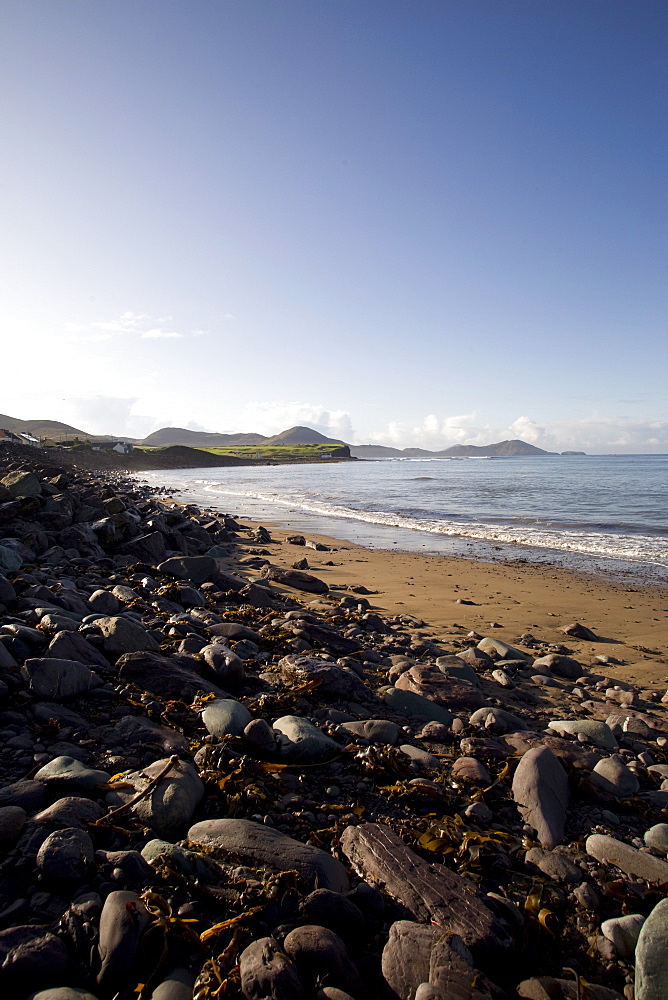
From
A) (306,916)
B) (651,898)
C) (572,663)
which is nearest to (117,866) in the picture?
(306,916)

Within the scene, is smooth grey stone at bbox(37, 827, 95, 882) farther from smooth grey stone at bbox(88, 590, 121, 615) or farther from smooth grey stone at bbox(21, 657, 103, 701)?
smooth grey stone at bbox(88, 590, 121, 615)

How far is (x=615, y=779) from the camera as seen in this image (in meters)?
3.56

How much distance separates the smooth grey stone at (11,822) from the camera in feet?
7.60

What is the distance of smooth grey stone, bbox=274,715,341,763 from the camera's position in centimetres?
349

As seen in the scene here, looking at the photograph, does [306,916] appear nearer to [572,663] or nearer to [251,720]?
[251,720]

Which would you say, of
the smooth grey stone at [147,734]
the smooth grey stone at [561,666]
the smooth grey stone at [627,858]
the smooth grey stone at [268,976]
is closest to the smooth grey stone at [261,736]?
the smooth grey stone at [147,734]

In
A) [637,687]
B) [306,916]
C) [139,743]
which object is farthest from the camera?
[637,687]

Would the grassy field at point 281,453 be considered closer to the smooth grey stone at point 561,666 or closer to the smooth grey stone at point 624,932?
the smooth grey stone at point 561,666

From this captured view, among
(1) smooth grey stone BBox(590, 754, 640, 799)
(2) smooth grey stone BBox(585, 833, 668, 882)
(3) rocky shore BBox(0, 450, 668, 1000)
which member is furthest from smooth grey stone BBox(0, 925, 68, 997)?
(1) smooth grey stone BBox(590, 754, 640, 799)

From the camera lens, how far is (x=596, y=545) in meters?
15.2

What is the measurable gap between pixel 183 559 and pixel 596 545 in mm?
12131

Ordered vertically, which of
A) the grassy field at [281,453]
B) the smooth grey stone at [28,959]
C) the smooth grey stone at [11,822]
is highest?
the grassy field at [281,453]

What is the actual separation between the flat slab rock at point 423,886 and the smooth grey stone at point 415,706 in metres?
1.60

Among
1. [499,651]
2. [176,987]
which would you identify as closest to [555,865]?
[176,987]
